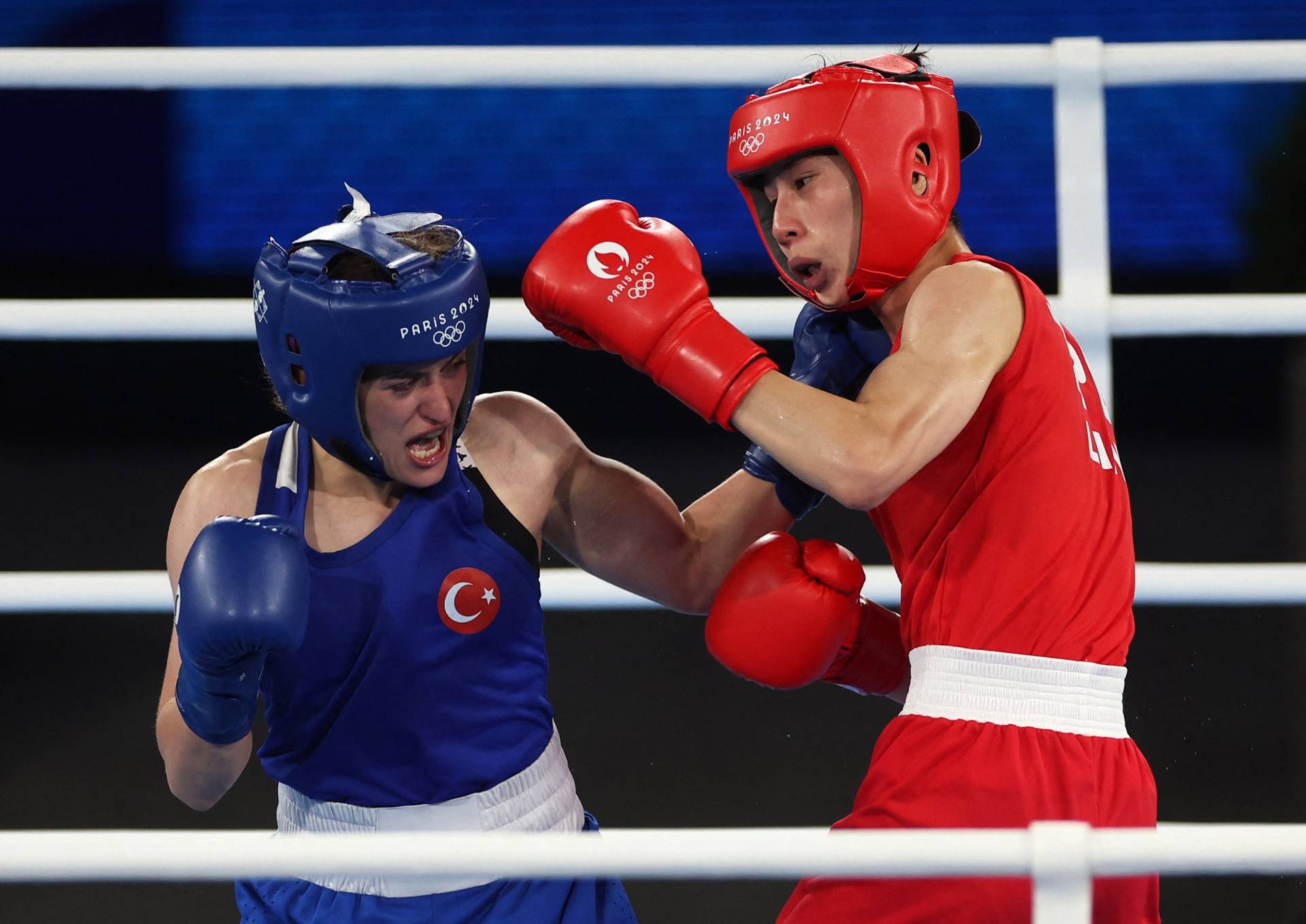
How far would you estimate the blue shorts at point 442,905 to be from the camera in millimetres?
1693

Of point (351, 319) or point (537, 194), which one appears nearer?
point (351, 319)

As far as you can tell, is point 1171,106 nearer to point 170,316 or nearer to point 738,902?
point 738,902

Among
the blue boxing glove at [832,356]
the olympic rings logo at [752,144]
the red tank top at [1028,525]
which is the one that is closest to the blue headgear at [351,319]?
the olympic rings logo at [752,144]

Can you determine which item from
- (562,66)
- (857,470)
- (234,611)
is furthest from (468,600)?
(562,66)

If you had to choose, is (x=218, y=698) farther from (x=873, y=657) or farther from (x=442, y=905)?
(x=873, y=657)

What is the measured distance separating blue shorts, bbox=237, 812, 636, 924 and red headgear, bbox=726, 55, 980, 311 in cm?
80

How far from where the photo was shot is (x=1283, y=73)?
208 cm

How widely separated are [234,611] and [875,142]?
911mm

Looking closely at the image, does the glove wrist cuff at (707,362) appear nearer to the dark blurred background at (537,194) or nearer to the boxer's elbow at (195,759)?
the boxer's elbow at (195,759)

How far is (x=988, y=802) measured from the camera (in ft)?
5.24

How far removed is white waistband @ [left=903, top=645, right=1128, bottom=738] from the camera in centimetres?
164

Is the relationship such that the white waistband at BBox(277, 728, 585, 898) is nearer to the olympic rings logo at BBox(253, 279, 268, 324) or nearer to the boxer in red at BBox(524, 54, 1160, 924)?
the boxer in red at BBox(524, 54, 1160, 924)

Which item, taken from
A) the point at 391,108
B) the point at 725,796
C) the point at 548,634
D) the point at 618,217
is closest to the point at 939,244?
the point at 618,217

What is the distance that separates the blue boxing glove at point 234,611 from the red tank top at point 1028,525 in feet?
2.42
